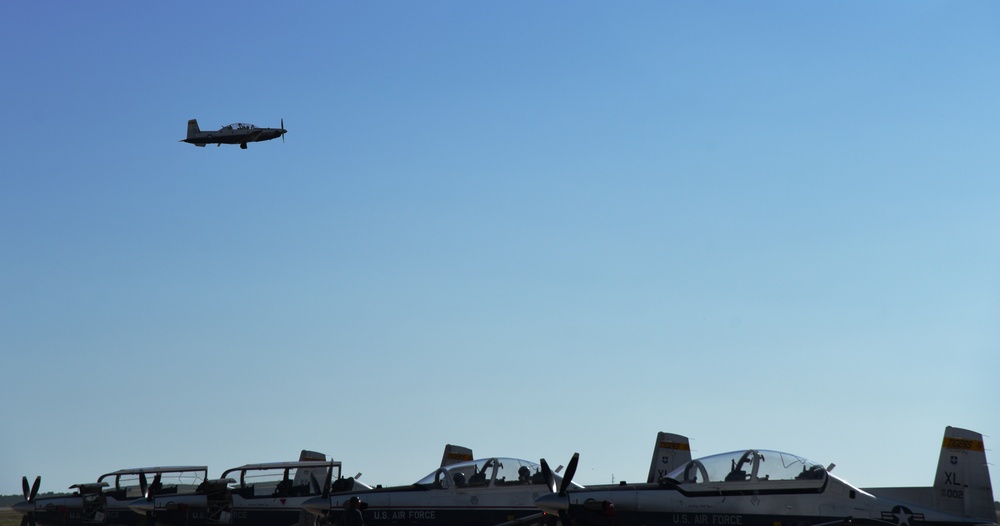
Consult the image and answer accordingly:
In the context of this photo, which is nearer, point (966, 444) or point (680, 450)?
point (966, 444)

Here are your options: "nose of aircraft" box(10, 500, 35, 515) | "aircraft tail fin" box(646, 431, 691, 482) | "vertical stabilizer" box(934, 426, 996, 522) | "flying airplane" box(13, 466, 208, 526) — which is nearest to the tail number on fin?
"vertical stabilizer" box(934, 426, 996, 522)

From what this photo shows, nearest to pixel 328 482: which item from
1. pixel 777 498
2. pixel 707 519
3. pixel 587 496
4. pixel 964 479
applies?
pixel 587 496

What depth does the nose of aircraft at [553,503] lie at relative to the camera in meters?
22.3

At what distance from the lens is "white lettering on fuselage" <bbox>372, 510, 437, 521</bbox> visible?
25406mm

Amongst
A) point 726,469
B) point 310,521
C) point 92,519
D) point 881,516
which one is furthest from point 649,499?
point 92,519

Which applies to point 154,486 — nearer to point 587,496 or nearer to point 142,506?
point 142,506

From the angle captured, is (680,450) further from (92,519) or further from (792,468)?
(92,519)

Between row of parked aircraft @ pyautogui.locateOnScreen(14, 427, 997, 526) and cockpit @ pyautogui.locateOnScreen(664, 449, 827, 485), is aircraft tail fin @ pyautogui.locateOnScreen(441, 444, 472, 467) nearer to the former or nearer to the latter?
row of parked aircraft @ pyautogui.locateOnScreen(14, 427, 997, 526)

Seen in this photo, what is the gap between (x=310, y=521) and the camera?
2773 centimetres

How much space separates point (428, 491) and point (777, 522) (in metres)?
8.09

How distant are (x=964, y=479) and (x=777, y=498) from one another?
3995 millimetres

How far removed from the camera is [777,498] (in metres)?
22.0

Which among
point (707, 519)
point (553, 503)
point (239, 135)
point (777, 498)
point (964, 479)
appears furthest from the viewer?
point (239, 135)

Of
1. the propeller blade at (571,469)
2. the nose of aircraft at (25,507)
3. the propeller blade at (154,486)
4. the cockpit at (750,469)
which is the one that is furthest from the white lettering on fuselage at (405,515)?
the nose of aircraft at (25,507)
